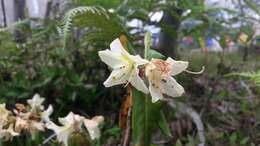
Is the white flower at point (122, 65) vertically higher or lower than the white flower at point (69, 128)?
higher

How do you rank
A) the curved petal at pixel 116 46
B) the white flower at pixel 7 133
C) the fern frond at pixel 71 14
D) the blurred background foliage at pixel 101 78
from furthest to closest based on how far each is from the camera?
the blurred background foliage at pixel 101 78
the white flower at pixel 7 133
the fern frond at pixel 71 14
the curved petal at pixel 116 46

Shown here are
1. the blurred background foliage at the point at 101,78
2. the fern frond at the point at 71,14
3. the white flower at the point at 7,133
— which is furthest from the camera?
the blurred background foliage at the point at 101,78

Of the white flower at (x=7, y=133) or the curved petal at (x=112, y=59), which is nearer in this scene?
the curved petal at (x=112, y=59)

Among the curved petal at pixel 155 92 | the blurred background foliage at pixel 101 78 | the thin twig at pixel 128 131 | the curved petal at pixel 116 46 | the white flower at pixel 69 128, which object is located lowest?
the blurred background foliage at pixel 101 78

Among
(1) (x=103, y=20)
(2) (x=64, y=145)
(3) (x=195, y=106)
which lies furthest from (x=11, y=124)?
(3) (x=195, y=106)

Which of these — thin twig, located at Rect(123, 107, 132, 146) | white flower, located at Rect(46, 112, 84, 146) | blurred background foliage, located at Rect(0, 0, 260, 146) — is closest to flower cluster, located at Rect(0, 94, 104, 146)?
white flower, located at Rect(46, 112, 84, 146)

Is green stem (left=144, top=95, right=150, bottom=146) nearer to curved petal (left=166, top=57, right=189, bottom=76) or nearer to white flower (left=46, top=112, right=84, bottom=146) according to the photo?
curved petal (left=166, top=57, right=189, bottom=76)

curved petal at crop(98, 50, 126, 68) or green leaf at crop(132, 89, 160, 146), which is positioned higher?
curved petal at crop(98, 50, 126, 68)

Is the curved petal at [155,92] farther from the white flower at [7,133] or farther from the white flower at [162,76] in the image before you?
the white flower at [7,133]

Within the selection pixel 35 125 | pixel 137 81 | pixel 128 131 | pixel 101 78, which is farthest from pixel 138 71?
pixel 101 78

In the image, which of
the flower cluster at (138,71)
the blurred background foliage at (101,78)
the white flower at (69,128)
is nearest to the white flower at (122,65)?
the flower cluster at (138,71)
